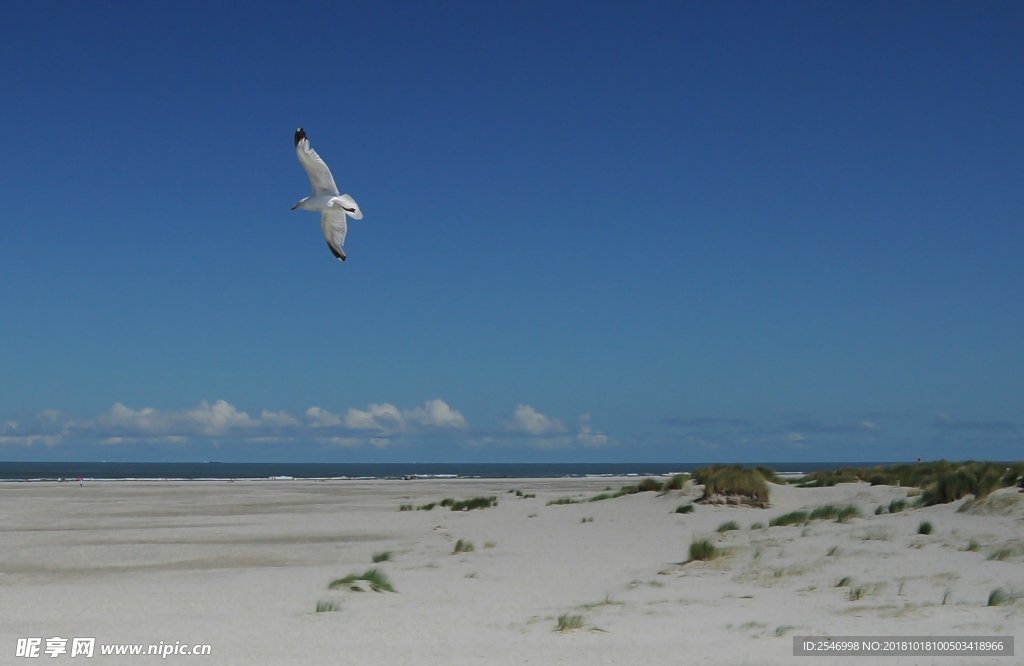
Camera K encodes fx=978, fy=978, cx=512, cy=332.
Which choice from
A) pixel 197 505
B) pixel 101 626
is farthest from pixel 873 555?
pixel 197 505

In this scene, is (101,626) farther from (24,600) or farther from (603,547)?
(603,547)

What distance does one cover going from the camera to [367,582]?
13289mm

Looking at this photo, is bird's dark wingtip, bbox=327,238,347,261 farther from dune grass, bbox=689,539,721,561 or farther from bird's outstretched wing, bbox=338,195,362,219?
dune grass, bbox=689,539,721,561

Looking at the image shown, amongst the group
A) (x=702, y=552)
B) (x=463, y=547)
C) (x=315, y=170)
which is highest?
(x=315, y=170)

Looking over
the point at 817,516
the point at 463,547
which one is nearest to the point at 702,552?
the point at 463,547

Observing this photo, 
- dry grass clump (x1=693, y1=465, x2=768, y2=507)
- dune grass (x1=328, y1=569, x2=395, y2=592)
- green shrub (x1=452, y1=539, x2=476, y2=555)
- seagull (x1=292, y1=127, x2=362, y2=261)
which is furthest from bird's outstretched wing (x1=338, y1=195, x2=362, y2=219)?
dry grass clump (x1=693, y1=465, x2=768, y2=507)

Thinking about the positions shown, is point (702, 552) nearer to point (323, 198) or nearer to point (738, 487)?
point (323, 198)

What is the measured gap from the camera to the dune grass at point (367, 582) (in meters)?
12.9

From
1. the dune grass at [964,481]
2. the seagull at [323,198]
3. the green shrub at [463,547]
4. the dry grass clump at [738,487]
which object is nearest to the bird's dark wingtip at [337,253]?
the seagull at [323,198]

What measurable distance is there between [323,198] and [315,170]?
0.71m

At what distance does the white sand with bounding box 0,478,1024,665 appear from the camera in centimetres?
916

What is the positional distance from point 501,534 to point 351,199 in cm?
1026

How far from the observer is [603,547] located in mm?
18688

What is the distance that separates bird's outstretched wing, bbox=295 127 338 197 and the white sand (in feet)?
20.0
